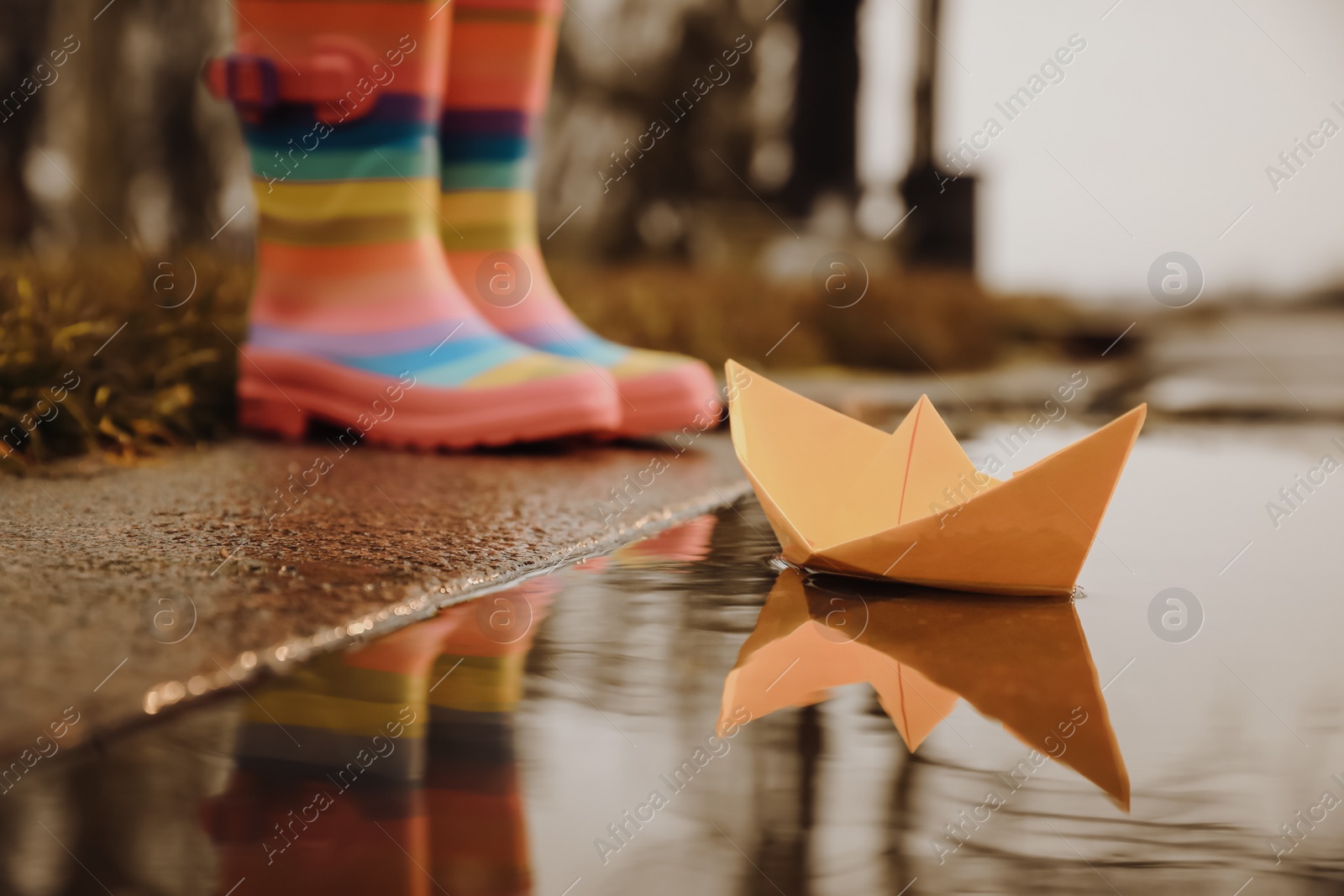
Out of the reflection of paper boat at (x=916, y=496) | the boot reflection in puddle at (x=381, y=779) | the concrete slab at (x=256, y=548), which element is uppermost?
the reflection of paper boat at (x=916, y=496)

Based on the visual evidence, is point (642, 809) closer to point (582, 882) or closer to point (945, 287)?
point (582, 882)

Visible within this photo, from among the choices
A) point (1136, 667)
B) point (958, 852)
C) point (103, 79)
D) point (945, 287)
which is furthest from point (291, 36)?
point (103, 79)

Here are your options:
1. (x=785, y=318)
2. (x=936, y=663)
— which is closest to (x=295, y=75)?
(x=936, y=663)

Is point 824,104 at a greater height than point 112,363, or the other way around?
point 824,104

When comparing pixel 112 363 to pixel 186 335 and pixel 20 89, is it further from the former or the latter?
pixel 20 89

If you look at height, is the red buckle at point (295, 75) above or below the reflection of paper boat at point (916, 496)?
above

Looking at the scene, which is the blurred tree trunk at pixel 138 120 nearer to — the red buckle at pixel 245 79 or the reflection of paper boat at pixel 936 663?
the red buckle at pixel 245 79

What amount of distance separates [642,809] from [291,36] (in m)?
1.71

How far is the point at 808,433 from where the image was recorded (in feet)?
4.08

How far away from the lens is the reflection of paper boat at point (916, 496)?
3.43 feet

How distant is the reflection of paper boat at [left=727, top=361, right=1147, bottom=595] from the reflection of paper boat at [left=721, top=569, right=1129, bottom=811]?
0.10ft

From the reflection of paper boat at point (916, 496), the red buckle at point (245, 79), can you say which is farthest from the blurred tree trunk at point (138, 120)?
the reflection of paper boat at point (916, 496)

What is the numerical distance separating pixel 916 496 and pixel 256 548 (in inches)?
24.1

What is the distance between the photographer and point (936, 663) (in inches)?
35.2
